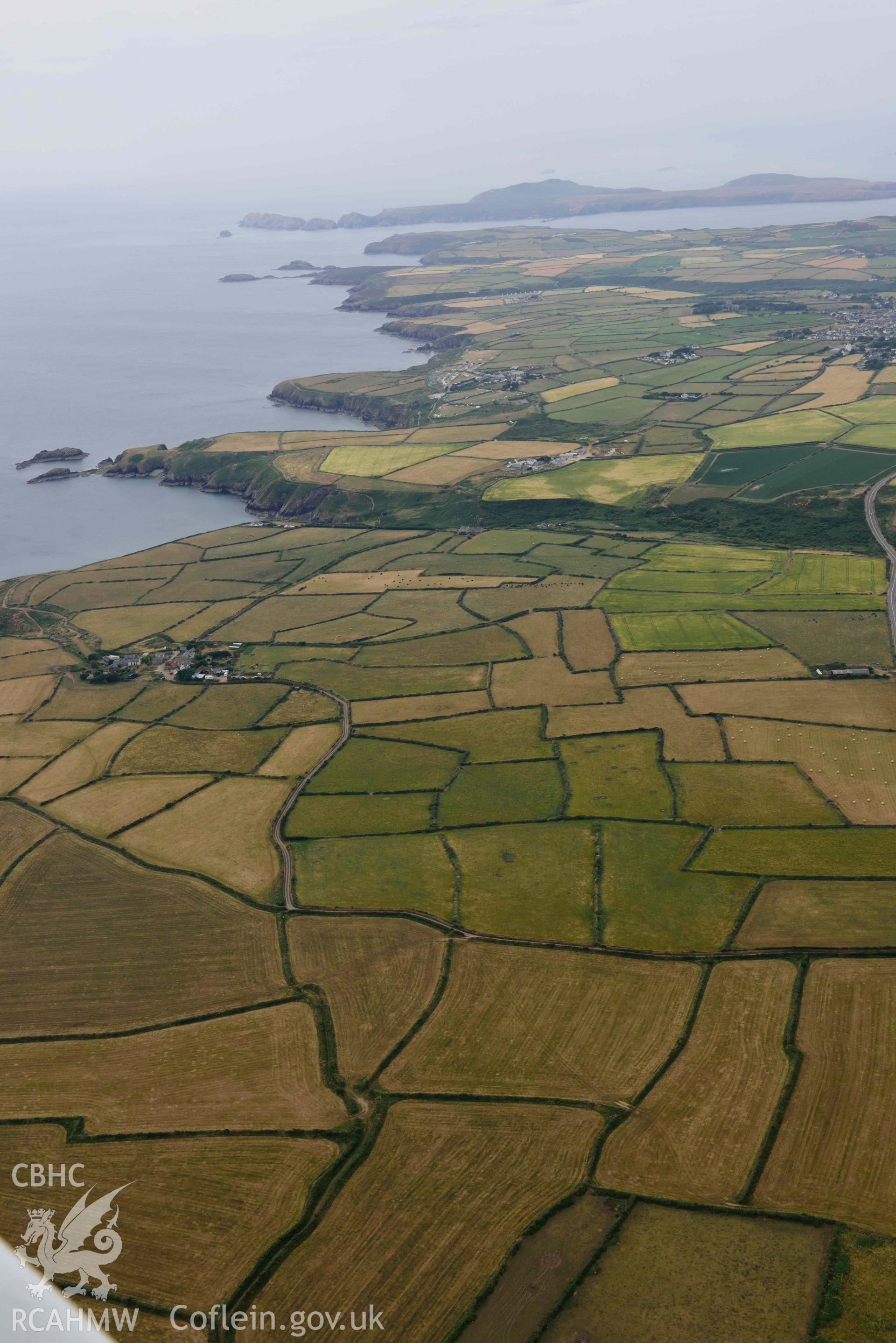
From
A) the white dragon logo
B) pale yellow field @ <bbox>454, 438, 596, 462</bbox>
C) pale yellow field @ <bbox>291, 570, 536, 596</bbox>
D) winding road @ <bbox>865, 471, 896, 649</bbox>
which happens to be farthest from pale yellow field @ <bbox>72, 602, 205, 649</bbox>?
winding road @ <bbox>865, 471, 896, 649</bbox>

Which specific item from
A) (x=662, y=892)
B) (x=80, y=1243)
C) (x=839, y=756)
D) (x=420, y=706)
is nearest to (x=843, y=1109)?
(x=662, y=892)

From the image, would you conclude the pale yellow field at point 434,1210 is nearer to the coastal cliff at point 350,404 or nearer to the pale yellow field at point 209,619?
the pale yellow field at point 209,619

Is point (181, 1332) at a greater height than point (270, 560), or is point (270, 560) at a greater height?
point (270, 560)

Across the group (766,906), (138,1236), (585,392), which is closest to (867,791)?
(766,906)

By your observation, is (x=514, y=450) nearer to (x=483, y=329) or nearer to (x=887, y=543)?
(x=887, y=543)

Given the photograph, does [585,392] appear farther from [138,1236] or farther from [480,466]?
[138,1236]

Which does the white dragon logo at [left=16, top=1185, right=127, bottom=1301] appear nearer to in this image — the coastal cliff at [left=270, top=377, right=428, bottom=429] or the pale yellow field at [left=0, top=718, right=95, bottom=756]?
the pale yellow field at [left=0, top=718, right=95, bottom=756]

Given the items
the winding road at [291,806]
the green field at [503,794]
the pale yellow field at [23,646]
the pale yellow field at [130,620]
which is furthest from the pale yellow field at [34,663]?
the green field at [503,794]
